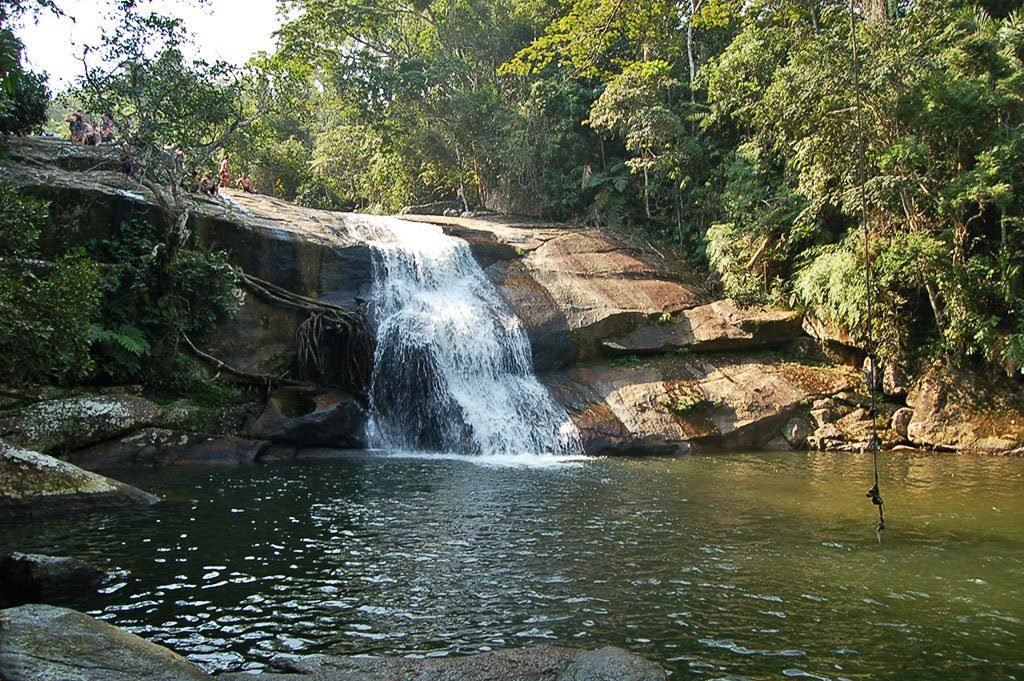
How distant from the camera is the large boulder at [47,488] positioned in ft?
28.6

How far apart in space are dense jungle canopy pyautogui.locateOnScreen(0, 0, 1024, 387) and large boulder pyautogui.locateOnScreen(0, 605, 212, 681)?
285 inches

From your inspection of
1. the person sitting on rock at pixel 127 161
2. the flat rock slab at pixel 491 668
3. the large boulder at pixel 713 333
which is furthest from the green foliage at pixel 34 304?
the large boulder at pixel 713 333

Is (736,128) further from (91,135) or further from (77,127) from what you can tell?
(77,127)

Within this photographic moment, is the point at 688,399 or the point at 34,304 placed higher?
the point at 34,304

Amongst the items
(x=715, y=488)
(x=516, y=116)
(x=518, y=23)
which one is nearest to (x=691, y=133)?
(x=516, y=116)

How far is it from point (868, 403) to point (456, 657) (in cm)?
1406

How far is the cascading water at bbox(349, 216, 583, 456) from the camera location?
603 inches

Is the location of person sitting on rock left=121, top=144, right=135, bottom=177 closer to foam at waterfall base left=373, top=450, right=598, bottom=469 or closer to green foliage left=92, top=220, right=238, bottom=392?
green foliage left=92, top=220, right=238, bottom=392

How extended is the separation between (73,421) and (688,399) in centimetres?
1208

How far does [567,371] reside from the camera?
17609 mm

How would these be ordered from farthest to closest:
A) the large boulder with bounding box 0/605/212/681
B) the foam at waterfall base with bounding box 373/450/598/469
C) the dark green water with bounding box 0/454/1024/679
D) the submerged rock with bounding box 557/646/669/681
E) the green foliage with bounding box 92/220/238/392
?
the green foliage with bounding box 92/220/238/392, the foam at waterfall base with bounding box 373/450/598/469, the dark green water with bounding box 0/454/1024/679, the submerged rock with bounding box 557/646/669/681, the large boulder with bounding box 0/605/212/681

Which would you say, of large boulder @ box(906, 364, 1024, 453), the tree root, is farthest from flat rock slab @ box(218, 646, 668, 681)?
large boulder @ box(906, 364, 1024, 453)

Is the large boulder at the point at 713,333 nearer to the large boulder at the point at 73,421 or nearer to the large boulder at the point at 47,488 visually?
the large boulder at the point at 73,421

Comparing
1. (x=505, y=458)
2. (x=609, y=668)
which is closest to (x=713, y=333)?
(x=505, y=458)
